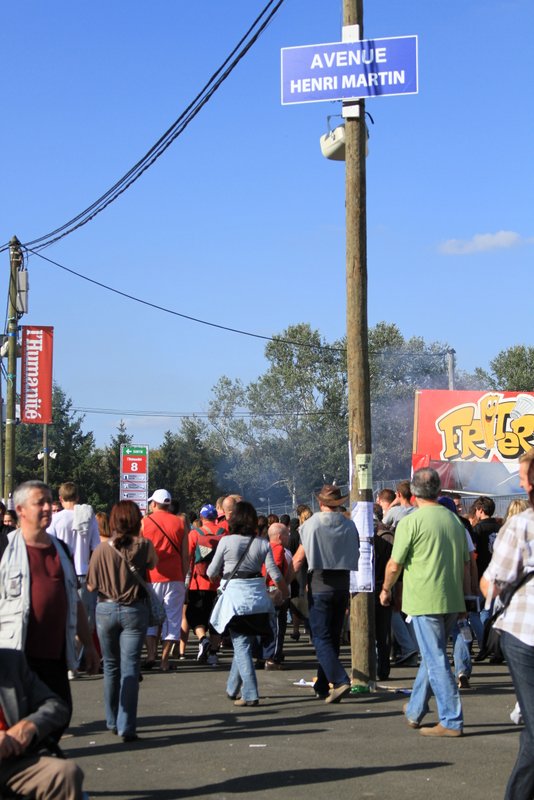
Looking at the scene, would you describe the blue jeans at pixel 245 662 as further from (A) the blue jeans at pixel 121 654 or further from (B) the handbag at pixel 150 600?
(A) the blue jeans at pixel 121 654

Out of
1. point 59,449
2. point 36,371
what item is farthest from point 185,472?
point 36,371

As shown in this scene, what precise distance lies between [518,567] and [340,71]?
7.01m

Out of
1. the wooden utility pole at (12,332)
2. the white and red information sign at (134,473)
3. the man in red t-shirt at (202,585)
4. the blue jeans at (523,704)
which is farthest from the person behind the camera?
the white and red information sign at (134,473)

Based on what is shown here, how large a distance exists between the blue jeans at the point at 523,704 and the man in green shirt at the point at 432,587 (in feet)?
9.87

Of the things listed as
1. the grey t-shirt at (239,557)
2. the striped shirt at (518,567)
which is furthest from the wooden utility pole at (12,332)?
the striped shirt at (518,567)

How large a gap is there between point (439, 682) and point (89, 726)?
9.50 feet

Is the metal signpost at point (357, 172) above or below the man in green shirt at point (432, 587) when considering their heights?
above

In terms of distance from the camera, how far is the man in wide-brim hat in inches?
406

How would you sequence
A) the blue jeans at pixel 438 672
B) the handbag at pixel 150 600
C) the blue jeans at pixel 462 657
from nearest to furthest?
the blue jeans at pixel 438 672
the handbag at pixel 150 600
the blue jeans at pixel 462 657

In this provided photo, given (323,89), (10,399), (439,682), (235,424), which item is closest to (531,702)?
(439,682)

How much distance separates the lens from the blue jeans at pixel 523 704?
209 inches

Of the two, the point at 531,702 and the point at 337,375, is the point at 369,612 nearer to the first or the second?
the point at 531,702

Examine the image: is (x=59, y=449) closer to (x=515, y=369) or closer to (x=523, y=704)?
(x=515, y=369)

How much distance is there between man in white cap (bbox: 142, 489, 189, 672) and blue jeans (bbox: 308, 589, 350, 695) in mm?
3106
